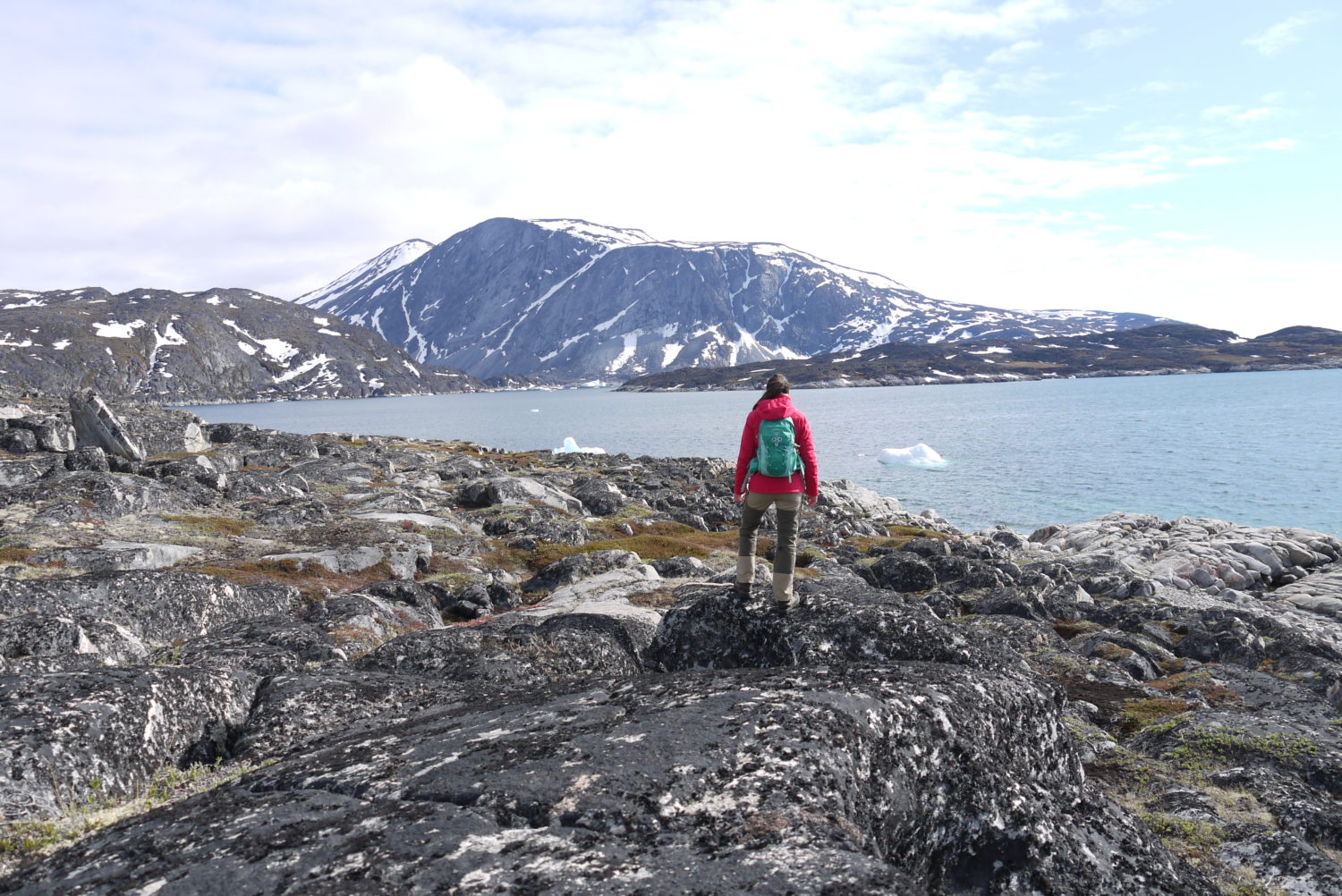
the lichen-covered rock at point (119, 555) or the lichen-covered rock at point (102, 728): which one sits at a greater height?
the lichen-covered rock at point (102, 728)

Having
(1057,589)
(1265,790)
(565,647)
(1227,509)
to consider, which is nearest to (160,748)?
(565,647)

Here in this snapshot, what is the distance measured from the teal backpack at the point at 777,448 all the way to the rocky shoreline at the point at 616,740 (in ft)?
6.57

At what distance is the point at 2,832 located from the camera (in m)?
5.93

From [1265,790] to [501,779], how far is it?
9754mm

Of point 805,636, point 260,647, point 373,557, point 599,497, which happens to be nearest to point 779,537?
point 805,636

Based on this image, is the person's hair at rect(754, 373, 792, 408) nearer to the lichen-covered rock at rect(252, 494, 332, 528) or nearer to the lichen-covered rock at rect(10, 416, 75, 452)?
the lichen-covered rock at rect(252, 494, 332, 528)

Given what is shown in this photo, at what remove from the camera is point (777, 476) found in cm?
1080

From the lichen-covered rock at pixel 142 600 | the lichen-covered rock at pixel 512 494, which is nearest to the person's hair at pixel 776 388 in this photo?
the lichen-covered rock at pixel 142 600

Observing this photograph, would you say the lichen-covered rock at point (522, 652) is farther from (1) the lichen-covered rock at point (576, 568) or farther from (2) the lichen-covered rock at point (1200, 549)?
(2) the lichen-covered rock at point (1200, 549)

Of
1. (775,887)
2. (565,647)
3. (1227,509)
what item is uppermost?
(775,887)

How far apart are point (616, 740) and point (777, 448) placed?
576 centimetres

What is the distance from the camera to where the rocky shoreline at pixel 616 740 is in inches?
183

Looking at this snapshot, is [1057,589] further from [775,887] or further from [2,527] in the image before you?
[2,527]

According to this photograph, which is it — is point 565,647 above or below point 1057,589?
above
